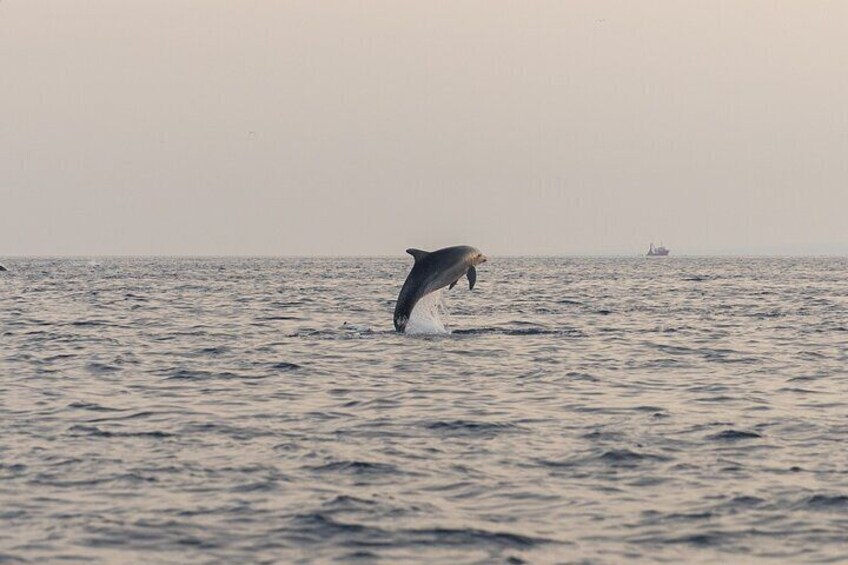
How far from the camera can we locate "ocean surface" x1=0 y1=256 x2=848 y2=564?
9.25 meters

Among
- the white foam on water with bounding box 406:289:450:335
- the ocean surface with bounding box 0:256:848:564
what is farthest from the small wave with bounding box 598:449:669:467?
the white foam on water with bounding box 406:289:450:335

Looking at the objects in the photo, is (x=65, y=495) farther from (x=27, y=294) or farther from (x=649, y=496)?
(x=27, y=294)

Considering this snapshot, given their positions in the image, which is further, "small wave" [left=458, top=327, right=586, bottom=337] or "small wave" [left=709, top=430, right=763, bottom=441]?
"small wave" [left=458, top=327, right=586, bottom=337]

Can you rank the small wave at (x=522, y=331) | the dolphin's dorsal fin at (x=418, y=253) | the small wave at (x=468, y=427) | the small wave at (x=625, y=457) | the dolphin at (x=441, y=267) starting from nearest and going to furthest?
the small wave at (x=625, y=457), the small wave at (x=468, y=427), the dolphin at (x=441, y=267), the dolphin's dorsal fin at (x=418, y=253), the small wave at (x=522, y=331)

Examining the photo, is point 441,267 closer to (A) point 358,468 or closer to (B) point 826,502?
(A) point 358,468

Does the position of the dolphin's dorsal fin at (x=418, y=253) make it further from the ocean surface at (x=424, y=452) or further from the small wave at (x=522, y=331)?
the small wave at (x=522, y=331)

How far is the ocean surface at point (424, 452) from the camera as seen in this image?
364 inches

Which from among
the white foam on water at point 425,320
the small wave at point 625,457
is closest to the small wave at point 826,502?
the small wave at point 625,457

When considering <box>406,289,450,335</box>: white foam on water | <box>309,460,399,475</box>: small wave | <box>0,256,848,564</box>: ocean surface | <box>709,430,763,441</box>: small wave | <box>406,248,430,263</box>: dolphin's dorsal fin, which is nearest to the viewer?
<box>0,256,848,564</box>: ocean surface

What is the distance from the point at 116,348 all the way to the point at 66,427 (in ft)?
39.7

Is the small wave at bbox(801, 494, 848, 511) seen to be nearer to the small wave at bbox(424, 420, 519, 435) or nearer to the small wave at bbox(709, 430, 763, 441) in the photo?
the small wave at bbox(709, 430, 763, 441)

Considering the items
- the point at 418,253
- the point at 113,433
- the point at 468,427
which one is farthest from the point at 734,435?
the point at 418,253

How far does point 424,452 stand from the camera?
12812 millimetres

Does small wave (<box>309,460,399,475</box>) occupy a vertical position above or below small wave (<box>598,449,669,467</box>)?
below
